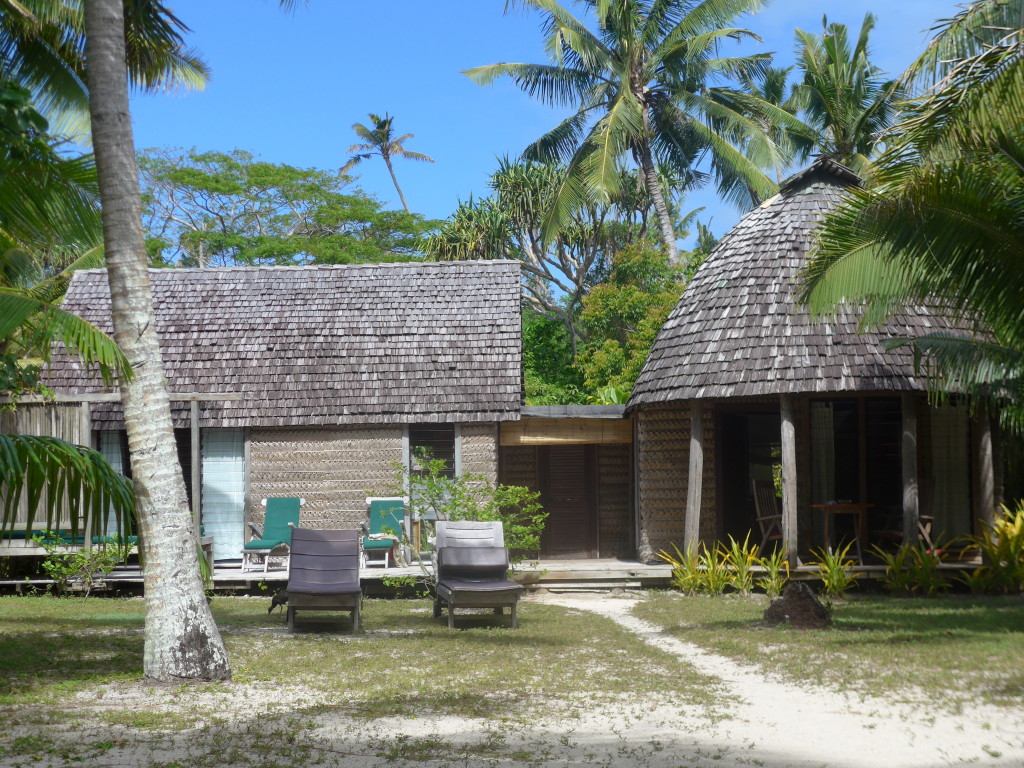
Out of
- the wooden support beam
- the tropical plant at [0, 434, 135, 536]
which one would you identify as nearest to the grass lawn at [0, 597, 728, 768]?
the tropical plant at [0, 434, 135, 536]

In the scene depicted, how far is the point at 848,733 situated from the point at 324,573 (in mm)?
6158

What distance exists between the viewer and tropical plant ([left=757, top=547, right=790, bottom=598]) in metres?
12.6

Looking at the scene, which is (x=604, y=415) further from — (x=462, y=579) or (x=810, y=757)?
(x=810, y=757)

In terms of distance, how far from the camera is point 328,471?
→ 15328 millimetres

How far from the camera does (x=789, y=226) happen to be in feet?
47.5

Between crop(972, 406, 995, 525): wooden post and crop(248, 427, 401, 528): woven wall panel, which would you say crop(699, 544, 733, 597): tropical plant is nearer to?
crop(972, 406, 995, 525): wooden post

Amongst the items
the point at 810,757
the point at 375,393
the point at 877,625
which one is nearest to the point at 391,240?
the point at 375,393

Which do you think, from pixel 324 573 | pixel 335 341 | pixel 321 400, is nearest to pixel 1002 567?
pixel 324 573

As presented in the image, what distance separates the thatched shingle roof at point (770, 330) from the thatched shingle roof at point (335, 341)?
2.79 meters

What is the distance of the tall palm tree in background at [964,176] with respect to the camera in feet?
24.8

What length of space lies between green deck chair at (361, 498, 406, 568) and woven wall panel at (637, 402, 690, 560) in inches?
145

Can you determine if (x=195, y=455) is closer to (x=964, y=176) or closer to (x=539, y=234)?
(x=964, y=176)

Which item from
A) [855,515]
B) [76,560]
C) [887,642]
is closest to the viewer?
[887,642]

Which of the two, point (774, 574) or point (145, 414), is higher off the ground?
point (145, 414)
